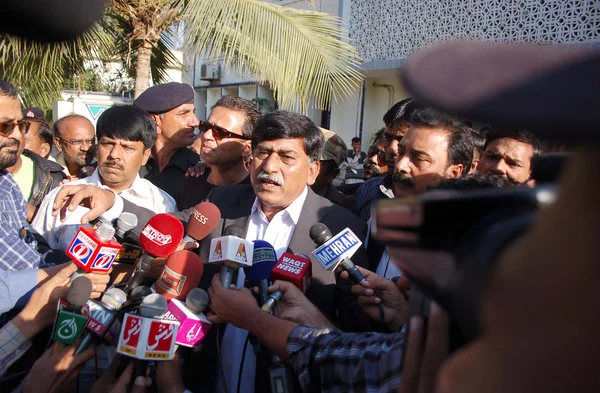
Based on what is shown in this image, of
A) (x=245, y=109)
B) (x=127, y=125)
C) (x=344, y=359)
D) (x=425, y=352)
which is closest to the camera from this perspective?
(x=425, y=352)

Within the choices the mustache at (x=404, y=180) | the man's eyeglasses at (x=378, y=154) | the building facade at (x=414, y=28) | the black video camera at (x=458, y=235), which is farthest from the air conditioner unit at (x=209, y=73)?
the black video camera at (x=458, y=235)

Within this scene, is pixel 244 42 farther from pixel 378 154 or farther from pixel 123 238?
pixel 123 238

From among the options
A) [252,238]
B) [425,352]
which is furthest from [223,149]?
[425,352]

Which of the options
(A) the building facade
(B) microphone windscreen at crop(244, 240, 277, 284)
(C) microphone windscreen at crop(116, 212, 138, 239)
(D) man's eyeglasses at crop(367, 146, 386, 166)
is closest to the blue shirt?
(C) microphone windscreen at crop(116, 212, 138, 239)

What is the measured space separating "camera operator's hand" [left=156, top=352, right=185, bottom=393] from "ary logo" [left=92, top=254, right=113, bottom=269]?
378mm

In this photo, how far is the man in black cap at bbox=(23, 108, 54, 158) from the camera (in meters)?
4.61

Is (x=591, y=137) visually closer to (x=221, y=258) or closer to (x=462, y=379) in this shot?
(x=462, y=379)

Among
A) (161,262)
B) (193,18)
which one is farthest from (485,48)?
(193,18)

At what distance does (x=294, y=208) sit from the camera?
248 centimetres

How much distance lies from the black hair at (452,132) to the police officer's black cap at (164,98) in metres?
1.97

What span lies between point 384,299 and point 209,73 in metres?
17.4

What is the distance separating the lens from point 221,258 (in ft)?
5.82

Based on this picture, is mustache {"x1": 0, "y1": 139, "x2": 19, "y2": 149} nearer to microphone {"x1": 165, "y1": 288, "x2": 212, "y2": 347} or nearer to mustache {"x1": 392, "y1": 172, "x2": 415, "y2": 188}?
microphone {"x1": 165, "y1": 288, "x2": 212, "y2": 347}

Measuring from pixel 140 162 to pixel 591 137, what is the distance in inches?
110
